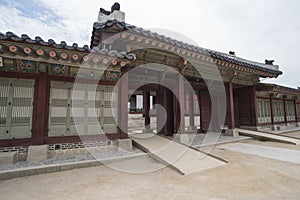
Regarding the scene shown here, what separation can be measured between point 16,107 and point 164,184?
4366 millimetres

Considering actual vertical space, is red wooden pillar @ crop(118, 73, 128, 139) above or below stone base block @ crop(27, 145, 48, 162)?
above

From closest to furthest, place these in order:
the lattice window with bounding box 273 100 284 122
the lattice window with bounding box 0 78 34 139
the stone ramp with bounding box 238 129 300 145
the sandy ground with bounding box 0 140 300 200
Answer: the sandy ground with bounding box 0 140 300 200
the lattice window with bounding box 0 78 34 139
the stone ramp with bounding box 238 129 300 145
the lattice window with bounding box 273 100 284 122

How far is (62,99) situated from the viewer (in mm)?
4641

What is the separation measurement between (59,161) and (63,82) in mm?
2268

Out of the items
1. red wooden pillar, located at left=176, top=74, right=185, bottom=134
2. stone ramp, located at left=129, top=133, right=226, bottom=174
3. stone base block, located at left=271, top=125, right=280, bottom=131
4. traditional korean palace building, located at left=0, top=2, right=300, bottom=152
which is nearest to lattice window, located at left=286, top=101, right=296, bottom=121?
stone base block, located at left=271, top=125, right=280, bottom=131

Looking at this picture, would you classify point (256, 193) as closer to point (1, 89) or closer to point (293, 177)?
point (293, 177)

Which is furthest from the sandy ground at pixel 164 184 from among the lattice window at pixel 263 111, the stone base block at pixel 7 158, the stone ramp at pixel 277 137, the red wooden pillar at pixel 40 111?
the lattice window at pixel 263 111

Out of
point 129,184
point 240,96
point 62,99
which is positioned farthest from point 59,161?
point 240,96

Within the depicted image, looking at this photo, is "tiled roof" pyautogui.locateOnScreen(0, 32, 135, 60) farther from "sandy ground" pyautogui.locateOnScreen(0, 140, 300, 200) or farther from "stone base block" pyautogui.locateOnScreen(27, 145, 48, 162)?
"sandy ground" pyautogui.locateOnScreen(0, 140, 300, 200)

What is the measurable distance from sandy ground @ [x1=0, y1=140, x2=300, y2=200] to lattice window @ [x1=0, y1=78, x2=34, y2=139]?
58.4 inches

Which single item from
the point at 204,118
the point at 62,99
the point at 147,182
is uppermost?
the point at 62,99

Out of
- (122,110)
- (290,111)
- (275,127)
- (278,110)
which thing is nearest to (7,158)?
(122,110)

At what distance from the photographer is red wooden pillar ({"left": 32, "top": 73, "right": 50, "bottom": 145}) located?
167 inches

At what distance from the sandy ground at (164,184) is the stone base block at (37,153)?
0.90 metres
